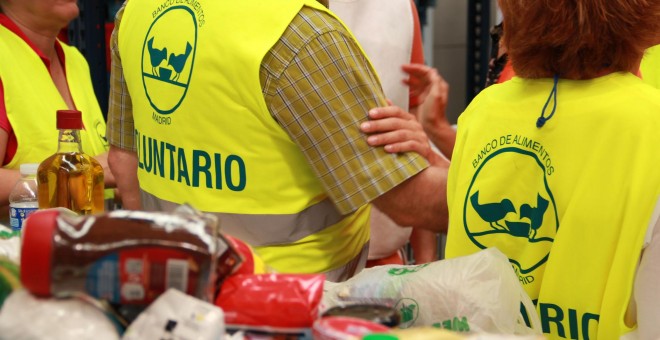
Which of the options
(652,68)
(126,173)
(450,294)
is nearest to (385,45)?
(652,68)

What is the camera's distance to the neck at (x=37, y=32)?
2639 millimetres

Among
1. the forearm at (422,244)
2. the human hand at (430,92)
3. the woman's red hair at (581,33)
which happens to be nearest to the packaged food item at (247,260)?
the woman's red hair at (581,33)

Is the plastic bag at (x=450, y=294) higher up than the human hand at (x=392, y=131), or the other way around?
the human hand at (x=392, y=131)

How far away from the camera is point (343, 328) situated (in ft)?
2.87

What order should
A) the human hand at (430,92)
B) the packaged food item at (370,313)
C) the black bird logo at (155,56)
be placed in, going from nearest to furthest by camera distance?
the packaged food item at (370,313), the black bird logo at (155,56), the human hand at (430,92)

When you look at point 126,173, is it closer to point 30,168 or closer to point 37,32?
point 30,168

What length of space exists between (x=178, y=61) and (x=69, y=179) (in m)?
0.44

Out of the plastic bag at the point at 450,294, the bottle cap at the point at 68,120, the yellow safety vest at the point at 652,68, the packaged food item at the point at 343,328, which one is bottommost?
the plastic bag at the point at 450,294

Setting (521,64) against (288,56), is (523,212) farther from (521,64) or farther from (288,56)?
(288,56)

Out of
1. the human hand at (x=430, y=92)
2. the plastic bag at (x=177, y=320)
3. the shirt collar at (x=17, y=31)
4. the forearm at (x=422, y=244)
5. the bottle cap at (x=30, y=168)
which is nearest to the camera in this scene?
the plastic bag at (x=177, y=320)

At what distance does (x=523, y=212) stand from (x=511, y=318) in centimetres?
45

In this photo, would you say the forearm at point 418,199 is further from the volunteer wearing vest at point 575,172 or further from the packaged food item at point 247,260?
the packaged food item at point 247,260

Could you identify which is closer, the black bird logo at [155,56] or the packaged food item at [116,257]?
the packaged food item at [116,257]

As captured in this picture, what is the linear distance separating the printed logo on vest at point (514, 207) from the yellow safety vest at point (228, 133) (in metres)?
0.28
